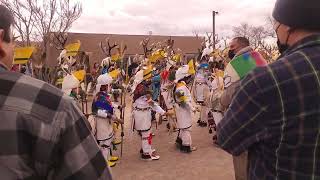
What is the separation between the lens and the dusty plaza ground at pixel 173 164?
6.46 m

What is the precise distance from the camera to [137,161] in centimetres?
739

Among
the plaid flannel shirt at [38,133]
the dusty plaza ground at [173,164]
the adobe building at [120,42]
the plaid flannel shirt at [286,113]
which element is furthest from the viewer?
the adobe building at [120,42]

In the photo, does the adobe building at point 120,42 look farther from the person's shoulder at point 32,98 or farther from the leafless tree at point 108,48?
the person's shoulder at point 32,98

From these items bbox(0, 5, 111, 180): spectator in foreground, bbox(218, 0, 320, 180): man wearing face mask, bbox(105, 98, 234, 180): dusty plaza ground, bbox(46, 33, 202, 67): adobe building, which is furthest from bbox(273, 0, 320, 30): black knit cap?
bbox(46, 33, 202, 67): adobe building

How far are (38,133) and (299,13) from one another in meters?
1.18

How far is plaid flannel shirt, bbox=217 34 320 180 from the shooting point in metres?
1.58

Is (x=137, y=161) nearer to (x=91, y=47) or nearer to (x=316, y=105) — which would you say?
(x=316, y=105)

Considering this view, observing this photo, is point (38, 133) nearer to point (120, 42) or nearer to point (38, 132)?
point (38, 132)

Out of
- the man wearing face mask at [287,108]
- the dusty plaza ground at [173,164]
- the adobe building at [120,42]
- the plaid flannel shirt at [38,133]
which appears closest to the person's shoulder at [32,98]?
the plaid flannel shirt at [38,133]

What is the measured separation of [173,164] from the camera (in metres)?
7.07

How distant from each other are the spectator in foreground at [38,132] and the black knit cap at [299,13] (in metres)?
1.00

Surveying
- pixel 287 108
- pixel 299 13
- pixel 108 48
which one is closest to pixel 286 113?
pixel 287 108

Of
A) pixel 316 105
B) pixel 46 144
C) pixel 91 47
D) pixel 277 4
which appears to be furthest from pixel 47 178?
pixel 91 47

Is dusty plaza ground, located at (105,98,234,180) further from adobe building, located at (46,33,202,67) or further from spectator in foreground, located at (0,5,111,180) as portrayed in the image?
adobe building, located at (46,33,202,67)
